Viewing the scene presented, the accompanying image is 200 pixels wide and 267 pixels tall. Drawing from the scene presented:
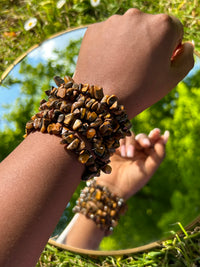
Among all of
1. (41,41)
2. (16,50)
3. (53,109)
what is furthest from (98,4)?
(53,109)

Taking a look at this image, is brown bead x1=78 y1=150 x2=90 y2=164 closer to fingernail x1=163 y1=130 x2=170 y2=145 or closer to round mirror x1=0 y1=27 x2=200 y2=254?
round mirror x1=0 y1=27 x2=200 y2=254

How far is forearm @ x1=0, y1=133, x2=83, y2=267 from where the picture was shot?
19.4 inches

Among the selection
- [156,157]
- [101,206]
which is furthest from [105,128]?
[156,157]

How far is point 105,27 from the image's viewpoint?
738 millimetres

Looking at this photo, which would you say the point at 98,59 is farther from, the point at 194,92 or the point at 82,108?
the point at 194,92

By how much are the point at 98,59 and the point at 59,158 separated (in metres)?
0.27

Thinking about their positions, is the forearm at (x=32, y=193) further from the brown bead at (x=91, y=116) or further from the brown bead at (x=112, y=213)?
the brown bead at (x=112, y=213)

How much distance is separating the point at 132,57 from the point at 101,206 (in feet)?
1.97

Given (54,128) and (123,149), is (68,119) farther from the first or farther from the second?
(123,149)

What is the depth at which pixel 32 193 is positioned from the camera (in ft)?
1.70

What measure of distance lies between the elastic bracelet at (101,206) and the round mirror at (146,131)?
1.2 inches

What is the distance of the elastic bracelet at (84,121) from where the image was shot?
1.87 feet

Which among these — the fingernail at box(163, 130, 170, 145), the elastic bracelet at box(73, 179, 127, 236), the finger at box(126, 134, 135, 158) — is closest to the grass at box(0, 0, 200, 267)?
the fingernail at box(163, 130, 170, 145)

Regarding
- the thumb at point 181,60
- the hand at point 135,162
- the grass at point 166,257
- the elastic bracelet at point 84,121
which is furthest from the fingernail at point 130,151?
the elastic bracelet at point 84,121
